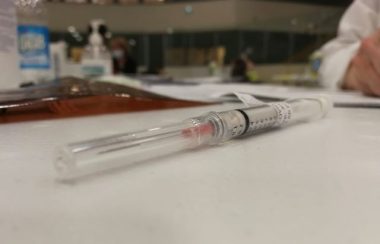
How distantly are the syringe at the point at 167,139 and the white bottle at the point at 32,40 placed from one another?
51cm

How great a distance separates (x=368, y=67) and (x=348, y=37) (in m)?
0.43

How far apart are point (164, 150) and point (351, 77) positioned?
2.53 feet

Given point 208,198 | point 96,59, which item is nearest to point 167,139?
point 208,198

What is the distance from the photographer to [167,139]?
254mm

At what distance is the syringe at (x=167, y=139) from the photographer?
202 mm

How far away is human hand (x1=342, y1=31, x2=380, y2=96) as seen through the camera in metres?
0.74

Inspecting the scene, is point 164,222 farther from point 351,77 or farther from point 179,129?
point 351,77

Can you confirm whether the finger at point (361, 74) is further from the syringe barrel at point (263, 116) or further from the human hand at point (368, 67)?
the syringe barrel at point (263, 116)

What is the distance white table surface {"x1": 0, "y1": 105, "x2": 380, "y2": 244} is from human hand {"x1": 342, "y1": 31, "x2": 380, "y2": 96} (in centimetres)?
48

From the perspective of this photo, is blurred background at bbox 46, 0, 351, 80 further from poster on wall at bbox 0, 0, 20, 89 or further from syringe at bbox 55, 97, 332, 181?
syringe at bbox 55, 97, 332, 181

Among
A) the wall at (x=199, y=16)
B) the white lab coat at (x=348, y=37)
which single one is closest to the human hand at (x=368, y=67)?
the white lab coat at (x=348, y=37)

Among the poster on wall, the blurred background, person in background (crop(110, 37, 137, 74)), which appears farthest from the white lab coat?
the blurred background

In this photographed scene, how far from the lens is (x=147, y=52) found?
4414mm

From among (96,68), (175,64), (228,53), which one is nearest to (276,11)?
(228,53)
